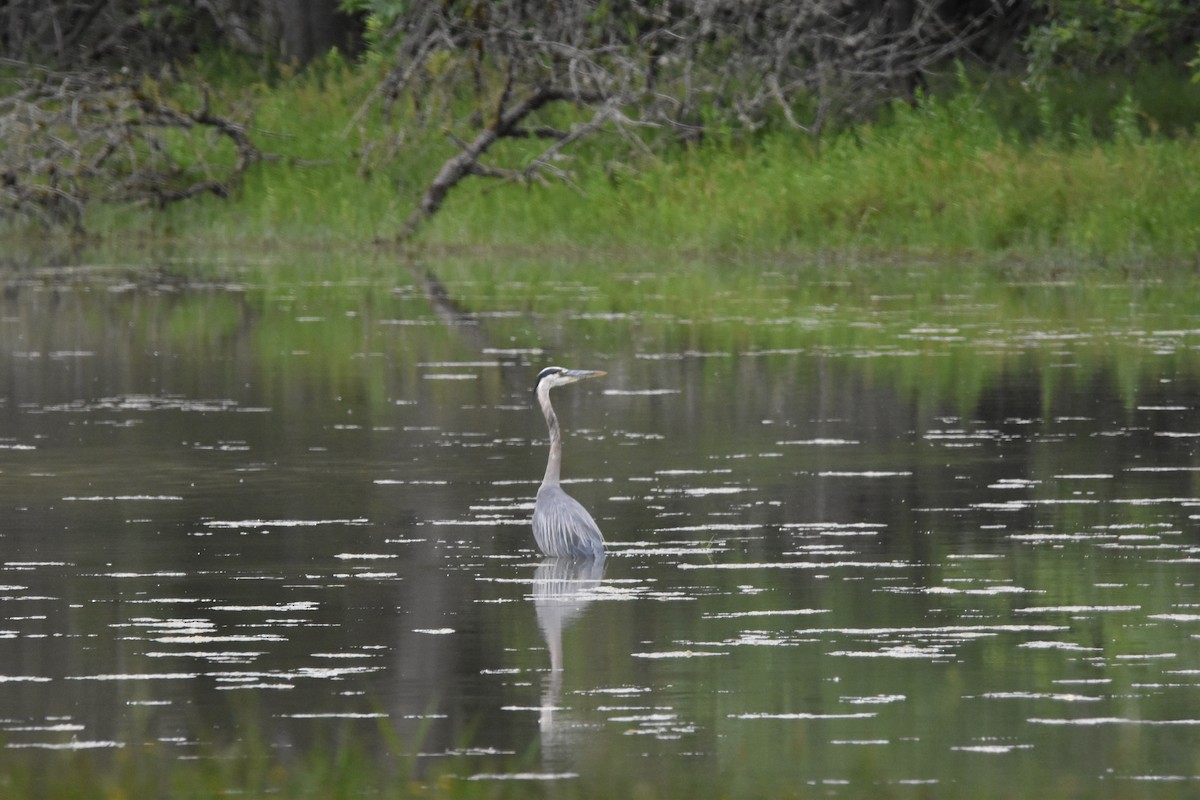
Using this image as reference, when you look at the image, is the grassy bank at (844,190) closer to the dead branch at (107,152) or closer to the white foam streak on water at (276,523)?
the dead branch at (107,152)

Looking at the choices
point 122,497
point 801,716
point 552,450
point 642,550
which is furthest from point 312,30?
point 801,716

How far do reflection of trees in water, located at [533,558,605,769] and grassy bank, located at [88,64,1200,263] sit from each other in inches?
607

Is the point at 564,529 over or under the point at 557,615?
over

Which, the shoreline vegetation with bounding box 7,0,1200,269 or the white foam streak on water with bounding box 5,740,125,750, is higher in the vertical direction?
the shoreline vegetation with bounding box 7,0,1200,269

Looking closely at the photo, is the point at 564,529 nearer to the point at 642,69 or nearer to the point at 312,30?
the point at 642,69

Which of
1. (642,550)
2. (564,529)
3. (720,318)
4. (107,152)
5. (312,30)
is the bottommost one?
(642,550)

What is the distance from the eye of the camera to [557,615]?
26.8ft

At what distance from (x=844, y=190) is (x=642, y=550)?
658 inches

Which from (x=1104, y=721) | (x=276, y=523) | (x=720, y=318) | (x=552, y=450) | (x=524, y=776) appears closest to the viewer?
(x=524, y=776)

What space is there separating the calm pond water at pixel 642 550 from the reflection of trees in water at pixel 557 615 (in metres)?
0.03

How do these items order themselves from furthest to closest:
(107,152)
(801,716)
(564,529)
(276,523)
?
(107,152) → (276,523) → (564,529) → (801,716)

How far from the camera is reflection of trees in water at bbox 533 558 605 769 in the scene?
6.28 metres

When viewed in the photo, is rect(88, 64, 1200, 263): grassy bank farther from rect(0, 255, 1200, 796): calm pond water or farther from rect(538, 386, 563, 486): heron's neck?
rect(538, 386, 563, 486): heron's neck

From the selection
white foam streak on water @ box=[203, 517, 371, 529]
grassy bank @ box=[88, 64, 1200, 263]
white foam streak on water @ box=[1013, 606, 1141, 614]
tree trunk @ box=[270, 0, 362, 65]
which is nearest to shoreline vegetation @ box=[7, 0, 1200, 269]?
grassy bank @ box=[88, 64, 1200, 263]
